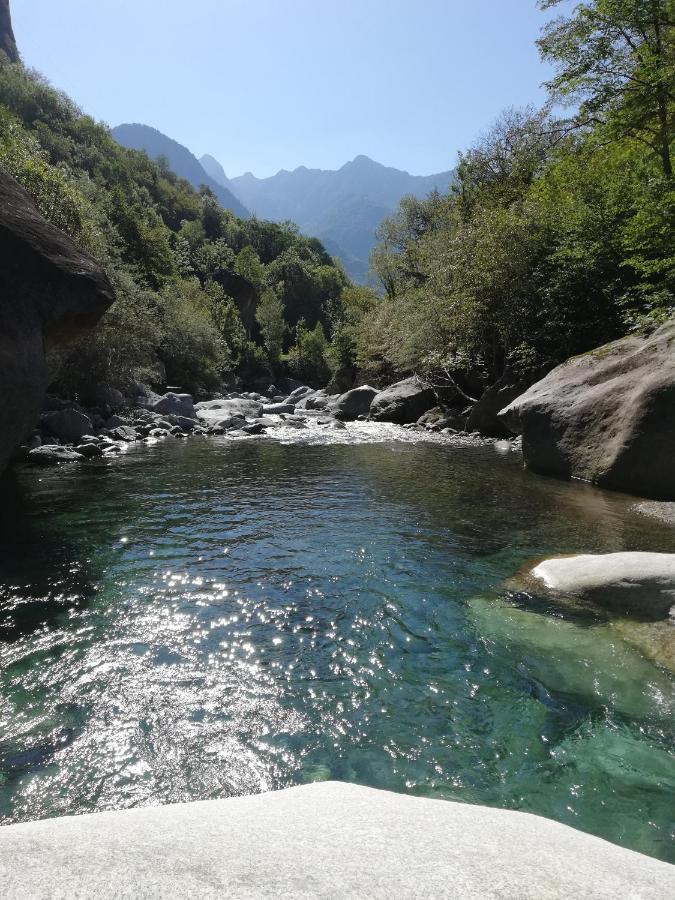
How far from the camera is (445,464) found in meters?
18.3

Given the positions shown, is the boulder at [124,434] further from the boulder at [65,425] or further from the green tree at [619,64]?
the green tree at [619,64]

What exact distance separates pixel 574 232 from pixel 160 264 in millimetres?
61297

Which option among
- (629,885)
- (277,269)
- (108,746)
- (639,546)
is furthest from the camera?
(277,269)

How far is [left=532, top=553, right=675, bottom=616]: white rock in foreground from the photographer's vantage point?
6.57 meters

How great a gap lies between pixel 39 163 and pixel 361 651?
31553 millimetres

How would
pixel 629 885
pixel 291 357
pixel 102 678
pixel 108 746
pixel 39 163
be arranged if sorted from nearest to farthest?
pixel 629 885, pixel 108 746, pixel 102 678, pixel 39 163, pixel 291 357

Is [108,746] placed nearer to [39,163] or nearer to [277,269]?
[39,163]

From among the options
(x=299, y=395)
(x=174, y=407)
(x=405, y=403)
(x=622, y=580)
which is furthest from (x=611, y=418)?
(x=299, y=395)

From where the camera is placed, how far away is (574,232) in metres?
23.1

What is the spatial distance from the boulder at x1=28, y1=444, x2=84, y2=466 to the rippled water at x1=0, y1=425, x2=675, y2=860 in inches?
264

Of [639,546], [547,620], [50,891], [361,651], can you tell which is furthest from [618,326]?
[50,891]

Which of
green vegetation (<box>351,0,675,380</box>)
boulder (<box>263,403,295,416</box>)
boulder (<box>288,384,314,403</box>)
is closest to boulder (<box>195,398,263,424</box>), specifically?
boulder (<box>263,403,295,416</box>)

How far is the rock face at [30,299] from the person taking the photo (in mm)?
10211

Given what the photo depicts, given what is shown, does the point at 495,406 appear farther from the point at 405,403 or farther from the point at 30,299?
the point at 30,299
